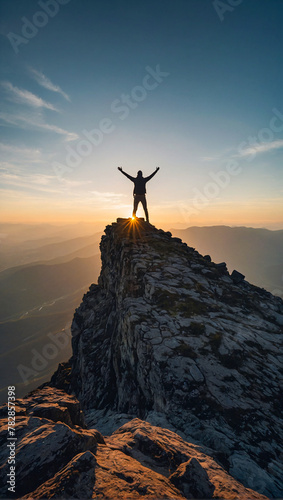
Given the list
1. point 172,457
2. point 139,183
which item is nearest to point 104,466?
point 172,457

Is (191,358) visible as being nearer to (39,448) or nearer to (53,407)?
(53,407)

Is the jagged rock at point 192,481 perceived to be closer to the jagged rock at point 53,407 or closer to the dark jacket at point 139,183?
the jagged rock at point 53,407

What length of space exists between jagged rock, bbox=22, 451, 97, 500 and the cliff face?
4.73 metres

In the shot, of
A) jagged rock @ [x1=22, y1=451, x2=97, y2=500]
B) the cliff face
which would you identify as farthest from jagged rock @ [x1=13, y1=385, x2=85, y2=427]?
the cliff face

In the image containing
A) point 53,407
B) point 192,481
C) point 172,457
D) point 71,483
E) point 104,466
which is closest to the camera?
point 71,483

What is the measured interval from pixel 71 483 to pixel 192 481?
3.06 m

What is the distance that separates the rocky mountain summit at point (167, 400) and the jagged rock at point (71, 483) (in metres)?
0.02

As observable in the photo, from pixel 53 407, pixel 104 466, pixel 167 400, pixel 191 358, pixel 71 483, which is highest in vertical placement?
pixel 71 483

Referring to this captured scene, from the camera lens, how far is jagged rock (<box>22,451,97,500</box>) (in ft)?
14.0

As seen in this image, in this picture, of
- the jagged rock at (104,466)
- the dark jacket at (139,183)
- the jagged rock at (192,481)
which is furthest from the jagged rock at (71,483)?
the dark jacket at (139,183)

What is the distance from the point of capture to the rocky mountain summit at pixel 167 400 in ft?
17.0

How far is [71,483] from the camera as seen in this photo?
4.45 m

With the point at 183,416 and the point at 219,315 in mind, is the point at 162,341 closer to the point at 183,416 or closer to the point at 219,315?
the point at 183,416

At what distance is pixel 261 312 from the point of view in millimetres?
16094
